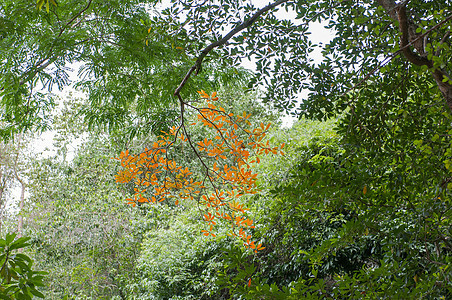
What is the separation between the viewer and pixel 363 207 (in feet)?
5.28

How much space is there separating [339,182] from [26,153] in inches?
312

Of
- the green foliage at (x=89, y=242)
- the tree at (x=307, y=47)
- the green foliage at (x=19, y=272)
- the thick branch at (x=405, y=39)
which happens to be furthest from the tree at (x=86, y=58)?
the green foliage at (x=89, y=242)

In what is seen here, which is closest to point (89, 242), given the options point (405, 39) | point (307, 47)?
point (307, 47)

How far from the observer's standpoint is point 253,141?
2281 mm

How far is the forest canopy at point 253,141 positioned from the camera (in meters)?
1.43

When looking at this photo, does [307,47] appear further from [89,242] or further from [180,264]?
[89,242]

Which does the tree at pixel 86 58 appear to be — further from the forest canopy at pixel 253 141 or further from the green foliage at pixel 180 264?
the green foliage at pixel 180 264

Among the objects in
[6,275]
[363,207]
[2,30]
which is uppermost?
[2,30]

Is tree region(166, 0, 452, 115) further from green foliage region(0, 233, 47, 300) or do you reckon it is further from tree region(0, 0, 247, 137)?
green foliage region(0, 233, 47, 300)

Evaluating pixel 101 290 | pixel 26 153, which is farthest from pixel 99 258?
pixel 26 153

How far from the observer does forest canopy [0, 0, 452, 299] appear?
1434 millimetres

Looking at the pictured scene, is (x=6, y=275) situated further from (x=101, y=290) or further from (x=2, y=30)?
(x=101, y=290)

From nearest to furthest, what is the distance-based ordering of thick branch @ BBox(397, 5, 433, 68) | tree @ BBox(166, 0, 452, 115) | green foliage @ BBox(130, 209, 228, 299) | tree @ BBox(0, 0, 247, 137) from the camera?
thick branch @ BBox(397, 5, 433, 68)
tree @ BBox(166, 0, 452, 115)
tree @ BBox(0, 0, 247, 137)
green foliage @ BBox(130, 209, 228, 299)

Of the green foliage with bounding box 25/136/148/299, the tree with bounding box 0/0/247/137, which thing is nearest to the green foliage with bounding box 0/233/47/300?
the tree with bounding box 0/0/247/137
